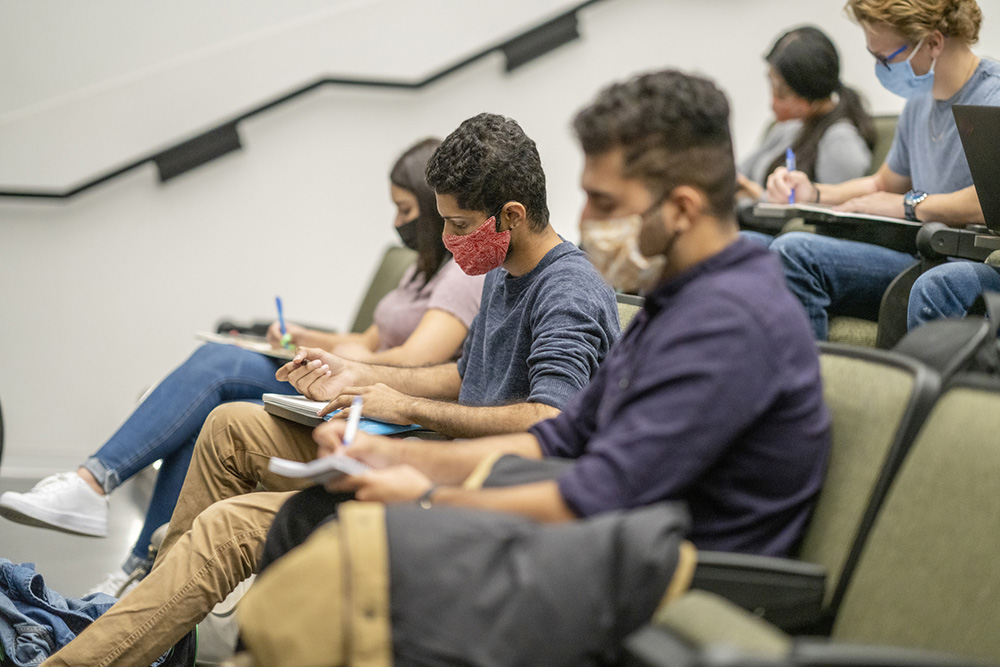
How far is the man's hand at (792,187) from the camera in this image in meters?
2.61

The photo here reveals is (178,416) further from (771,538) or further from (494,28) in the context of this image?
(494,28)

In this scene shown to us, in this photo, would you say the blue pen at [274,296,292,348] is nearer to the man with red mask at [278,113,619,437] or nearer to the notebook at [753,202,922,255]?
the man with red mask at [278,113,619,437]

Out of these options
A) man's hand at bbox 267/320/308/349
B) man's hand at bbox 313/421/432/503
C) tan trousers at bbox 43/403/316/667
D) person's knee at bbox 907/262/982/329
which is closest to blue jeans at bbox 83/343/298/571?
man's hand at bbox 267/320/308/349

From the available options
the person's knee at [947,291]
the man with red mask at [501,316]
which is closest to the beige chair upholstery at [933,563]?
the man with red mask at [501,316]

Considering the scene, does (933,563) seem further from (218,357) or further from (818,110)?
(818,110)

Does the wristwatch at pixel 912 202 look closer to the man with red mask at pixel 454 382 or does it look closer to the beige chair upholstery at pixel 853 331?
the beige chair upholstery at pixel 853 331

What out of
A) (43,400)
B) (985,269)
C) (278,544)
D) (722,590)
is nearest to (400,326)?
(278,544)

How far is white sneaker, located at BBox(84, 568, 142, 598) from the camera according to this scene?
2.14 metres

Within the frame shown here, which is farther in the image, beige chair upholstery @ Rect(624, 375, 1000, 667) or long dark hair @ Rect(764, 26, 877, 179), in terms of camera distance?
long dark hair @ Rect(764, 26, 877, 179)

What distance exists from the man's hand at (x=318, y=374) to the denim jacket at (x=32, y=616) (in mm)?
603

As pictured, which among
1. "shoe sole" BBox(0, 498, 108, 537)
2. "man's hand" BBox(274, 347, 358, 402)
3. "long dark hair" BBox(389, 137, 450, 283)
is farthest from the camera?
"long dark hair" BBox(389, 137, 450, 283)

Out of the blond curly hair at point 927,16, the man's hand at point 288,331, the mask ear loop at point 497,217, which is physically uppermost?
the blond curly hair at point 927,16

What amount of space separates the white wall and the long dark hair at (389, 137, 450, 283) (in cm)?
127

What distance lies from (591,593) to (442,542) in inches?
6.6
